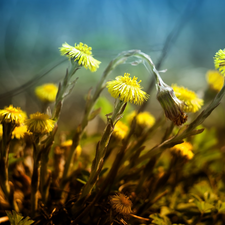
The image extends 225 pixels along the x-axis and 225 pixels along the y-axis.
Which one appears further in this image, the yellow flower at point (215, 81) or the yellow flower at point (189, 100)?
the yellow flower at point (215, 81)

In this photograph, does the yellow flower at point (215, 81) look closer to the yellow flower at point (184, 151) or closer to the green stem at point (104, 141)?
the yellow flower at point (184, 151)

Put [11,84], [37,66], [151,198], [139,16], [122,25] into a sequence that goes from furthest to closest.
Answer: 1. [122,25]
2. [139,16]
3. [37,66]
4. [11,84]
5. [151,198]

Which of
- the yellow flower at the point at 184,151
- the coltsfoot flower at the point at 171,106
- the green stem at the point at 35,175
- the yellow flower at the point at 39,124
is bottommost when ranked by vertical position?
the green stem at the point at 35,175

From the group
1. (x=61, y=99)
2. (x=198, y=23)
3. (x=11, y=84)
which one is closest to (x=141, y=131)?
(x=61, y=99)

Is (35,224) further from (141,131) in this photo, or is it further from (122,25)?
(122,25)

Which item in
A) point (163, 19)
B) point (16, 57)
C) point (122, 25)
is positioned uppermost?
point (163, 19)

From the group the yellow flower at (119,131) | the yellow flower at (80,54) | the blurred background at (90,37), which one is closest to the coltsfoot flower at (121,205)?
the yellow flower at (119,131)
